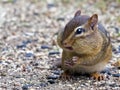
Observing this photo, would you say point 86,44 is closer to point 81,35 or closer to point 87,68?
point 81,35

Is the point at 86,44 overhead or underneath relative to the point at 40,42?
overhead

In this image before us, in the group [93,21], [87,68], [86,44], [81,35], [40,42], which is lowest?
[87,68]

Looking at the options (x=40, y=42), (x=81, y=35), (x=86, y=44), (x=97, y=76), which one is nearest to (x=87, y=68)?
(x=97, y=76)

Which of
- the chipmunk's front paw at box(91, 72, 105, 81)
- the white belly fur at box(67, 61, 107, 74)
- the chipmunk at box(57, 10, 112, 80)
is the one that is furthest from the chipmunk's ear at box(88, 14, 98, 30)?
the chipmunk's front paw at box(91, 72, 105, 81)

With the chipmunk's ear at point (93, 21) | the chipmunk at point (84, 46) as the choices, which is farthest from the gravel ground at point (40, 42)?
the chipmunk's ear at point (93, 21)

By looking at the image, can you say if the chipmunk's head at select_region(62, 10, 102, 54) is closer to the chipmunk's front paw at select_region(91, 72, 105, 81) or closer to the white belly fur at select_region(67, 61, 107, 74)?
the white belly fur at select_region(67, 61, 107, 74)

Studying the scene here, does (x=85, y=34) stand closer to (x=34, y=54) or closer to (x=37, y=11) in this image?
(x=34, y=54)

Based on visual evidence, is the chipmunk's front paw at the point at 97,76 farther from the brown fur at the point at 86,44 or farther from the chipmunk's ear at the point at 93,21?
the chipmunk's ear at the point at 93,21
